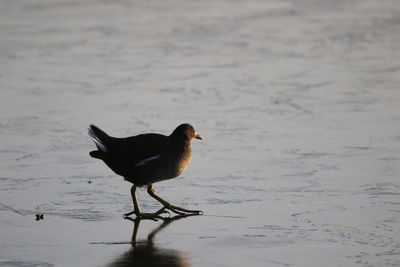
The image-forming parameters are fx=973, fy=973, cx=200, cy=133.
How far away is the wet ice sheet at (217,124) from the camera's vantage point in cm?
691

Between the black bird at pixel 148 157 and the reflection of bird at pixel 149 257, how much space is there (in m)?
0.92

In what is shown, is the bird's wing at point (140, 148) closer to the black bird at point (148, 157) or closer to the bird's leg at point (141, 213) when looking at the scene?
the black bird at point (148, 157)

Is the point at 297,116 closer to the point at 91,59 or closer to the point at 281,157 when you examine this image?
the point at 281,157

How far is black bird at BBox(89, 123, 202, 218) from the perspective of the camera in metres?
7.79

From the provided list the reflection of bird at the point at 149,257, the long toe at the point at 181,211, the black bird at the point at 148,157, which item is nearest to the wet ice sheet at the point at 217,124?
the reflection of bird at the point at 149,257

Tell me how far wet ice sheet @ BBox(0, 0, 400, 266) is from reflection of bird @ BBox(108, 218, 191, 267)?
0.03 m

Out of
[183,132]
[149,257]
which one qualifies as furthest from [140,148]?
[149,257]

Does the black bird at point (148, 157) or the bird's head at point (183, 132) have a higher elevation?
the bird's head at point (183, 132)

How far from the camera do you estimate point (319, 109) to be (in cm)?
1132

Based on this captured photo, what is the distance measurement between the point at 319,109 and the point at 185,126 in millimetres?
3563

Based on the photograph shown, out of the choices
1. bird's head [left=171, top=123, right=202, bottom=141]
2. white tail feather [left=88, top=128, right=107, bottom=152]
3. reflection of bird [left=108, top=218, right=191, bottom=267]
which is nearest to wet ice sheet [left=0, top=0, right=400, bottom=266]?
reflection of bird [left=108, top=218, right=191, bottom=267]

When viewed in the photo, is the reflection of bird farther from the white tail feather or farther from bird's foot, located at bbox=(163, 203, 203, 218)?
the white tail feather

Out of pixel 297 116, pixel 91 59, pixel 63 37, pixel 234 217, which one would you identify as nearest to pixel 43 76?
pixel 91 59

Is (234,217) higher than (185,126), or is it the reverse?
(185,126)
